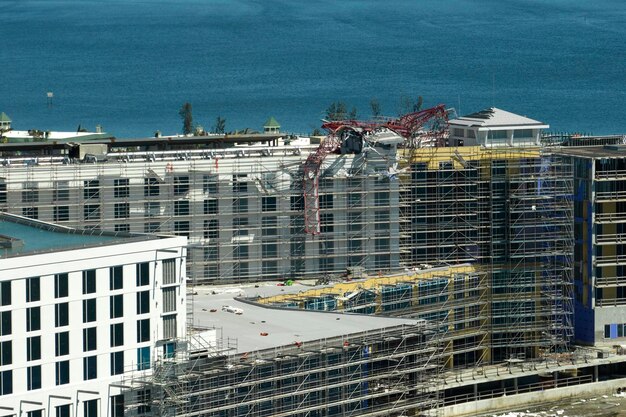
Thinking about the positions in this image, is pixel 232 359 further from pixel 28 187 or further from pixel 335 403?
pixel 28 187

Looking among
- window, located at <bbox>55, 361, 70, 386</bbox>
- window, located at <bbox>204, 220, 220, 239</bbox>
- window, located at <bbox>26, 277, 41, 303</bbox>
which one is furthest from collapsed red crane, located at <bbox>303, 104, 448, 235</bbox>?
window, located at <bbox>26, 277, 41, 303</bbox>

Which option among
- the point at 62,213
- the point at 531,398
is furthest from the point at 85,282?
the point at 531,398

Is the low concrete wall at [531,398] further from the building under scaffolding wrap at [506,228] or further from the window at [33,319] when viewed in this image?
the window at [33,319]

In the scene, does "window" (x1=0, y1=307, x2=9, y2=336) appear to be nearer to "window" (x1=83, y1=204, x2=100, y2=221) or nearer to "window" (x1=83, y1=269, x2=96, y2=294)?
"window" (x1=83, y1=269, x2=96, y2=294)

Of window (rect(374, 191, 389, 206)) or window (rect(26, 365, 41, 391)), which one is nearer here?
window (rect(26, 365, 41, 391))

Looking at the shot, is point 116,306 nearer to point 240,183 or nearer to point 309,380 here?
point 309,380

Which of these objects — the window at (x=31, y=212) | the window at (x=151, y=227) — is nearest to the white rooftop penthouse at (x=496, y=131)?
the window at (x=151, y=227)
